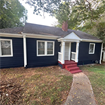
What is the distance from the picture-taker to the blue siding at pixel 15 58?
567 cm

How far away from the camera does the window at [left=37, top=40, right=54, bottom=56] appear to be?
6.30 metres

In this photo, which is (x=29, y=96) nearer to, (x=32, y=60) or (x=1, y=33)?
(x=32, y=60)

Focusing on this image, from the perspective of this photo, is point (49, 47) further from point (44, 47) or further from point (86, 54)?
point (86, 54)

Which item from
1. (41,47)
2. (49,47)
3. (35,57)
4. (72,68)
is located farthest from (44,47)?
(72,68)

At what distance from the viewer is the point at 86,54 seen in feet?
26.5

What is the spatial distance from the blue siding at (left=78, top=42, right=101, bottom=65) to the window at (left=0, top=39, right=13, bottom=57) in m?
7.19

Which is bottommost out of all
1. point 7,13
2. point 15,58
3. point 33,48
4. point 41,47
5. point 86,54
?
point 15,58

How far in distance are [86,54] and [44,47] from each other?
524 centimetres

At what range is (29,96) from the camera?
2.66 m

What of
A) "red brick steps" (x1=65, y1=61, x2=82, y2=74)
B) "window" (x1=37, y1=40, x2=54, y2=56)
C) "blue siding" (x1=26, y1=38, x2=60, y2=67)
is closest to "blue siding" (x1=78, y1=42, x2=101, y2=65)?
"red brick steps" (x1=65, y1=61, x2=82, y2=74)

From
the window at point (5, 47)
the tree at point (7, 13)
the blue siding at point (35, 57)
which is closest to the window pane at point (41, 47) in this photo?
the blue siding at point (35, 57)

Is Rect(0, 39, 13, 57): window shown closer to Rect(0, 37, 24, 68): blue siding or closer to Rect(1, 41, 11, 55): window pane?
Rect(1, 41, 11, 55): window pane

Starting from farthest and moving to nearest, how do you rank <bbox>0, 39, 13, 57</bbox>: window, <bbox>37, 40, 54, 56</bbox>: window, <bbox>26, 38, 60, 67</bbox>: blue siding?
<bbox>37, 40, 54, 56</bbox>: window
<bbox>26, 38, 60, 67</bbox>: blue siding
<bbox>0, 39, 13, 57</bbox>: window

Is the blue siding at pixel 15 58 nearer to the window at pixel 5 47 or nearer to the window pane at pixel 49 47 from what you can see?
the window at pixel 5 47
